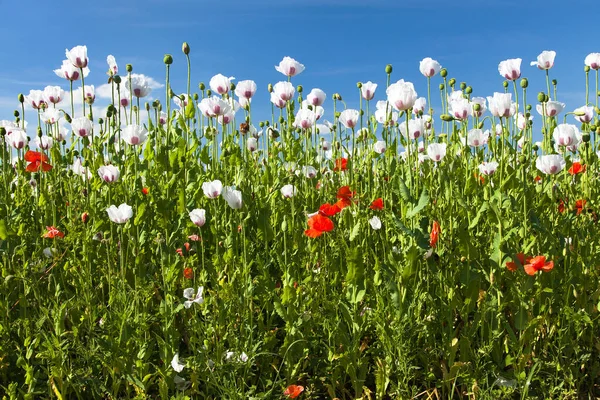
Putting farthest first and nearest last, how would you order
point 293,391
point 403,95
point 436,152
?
point 436,152
point 403,95
point 293,391

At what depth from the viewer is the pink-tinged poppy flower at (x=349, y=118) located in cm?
379

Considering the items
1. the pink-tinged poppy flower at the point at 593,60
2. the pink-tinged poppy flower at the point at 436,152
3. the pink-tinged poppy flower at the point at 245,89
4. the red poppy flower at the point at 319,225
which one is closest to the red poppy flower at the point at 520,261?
the red poppy flower at the point at 319,225

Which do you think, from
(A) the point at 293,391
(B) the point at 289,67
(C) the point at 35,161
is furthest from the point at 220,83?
(A) the point at 293,391

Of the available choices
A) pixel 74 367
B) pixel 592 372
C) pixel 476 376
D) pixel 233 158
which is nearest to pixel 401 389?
pixel 476 376

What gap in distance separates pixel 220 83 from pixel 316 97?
606mm

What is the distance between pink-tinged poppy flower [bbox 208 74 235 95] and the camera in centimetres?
372

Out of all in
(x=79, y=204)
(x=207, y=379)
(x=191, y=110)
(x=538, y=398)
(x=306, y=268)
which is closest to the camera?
(x=207, y=379)

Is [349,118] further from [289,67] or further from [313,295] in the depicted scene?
[313,295]

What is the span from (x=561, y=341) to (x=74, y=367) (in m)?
1.97

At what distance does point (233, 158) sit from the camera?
11.2 feet

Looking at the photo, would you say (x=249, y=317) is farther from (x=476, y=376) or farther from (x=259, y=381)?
(x=476, y=376)

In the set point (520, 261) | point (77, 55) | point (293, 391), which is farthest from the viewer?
point (77, 55)

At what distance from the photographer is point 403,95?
8.75 ft

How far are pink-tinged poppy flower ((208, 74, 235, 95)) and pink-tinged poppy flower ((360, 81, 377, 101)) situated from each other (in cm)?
79
